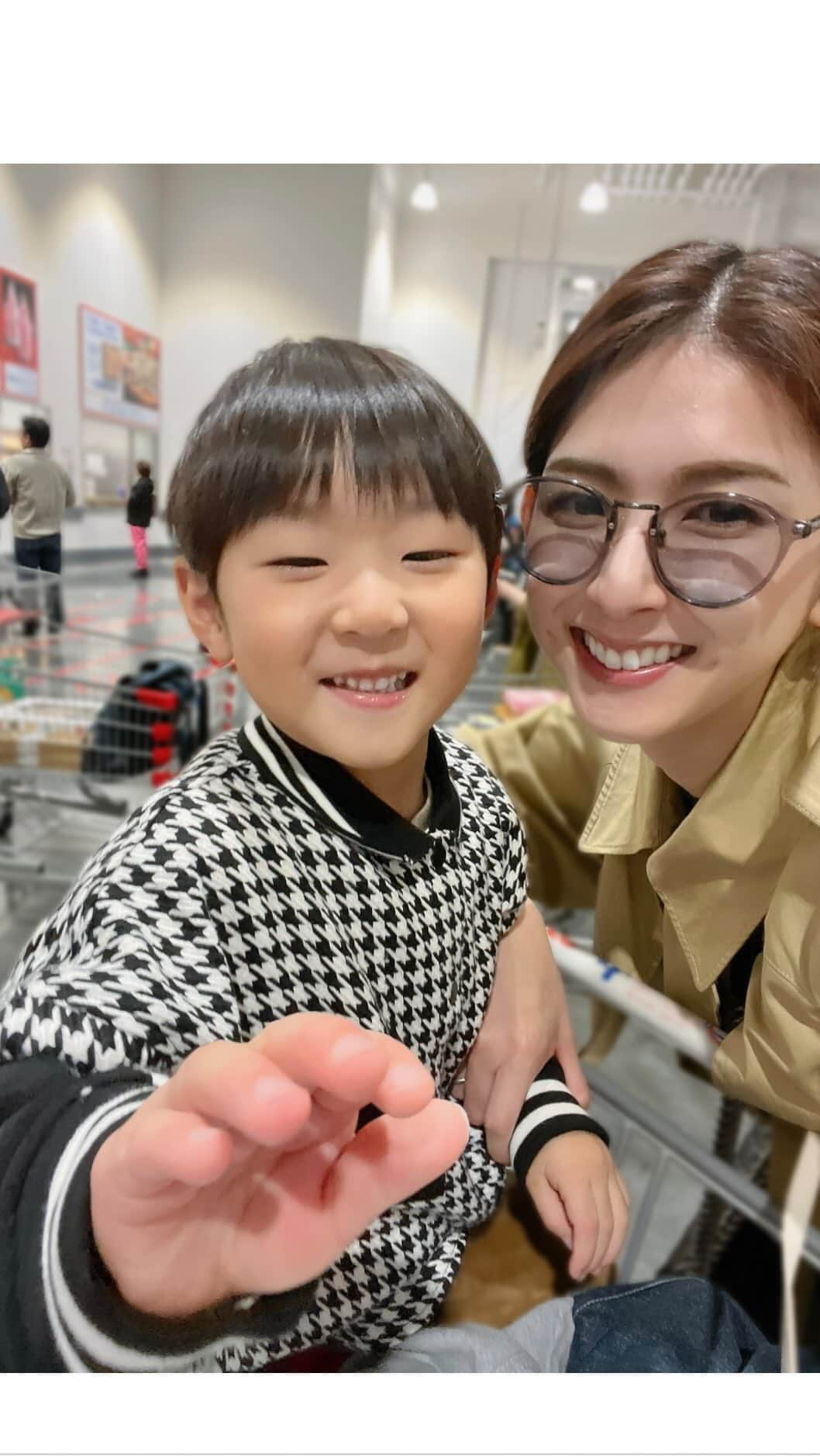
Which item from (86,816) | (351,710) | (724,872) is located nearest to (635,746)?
(724,872)

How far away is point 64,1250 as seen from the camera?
0.92 ft

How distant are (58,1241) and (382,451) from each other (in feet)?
1.07

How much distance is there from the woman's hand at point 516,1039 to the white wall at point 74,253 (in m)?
0.36

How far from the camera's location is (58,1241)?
0.92 feet

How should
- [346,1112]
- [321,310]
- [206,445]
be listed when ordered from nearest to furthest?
[346,1112] < [206,445] < [321,310]

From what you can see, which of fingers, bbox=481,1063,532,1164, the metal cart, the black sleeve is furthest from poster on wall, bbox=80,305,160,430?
the metal cart

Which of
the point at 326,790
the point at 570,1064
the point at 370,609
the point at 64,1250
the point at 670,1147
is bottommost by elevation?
the point at 670,1147

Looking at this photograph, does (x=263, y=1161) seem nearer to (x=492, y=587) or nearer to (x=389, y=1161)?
(x=389, y=1161)

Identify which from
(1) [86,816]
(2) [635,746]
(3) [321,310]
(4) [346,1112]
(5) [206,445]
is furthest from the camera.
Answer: (1) [86,816]

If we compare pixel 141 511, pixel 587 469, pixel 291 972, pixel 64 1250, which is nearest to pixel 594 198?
pixel 587 469

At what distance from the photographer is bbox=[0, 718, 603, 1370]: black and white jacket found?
29 centimetres

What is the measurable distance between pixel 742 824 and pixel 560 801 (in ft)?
0.73

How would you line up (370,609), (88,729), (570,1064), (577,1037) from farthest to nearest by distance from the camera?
(88,729) < (577,1037) < (570,1064) < (370,609)
